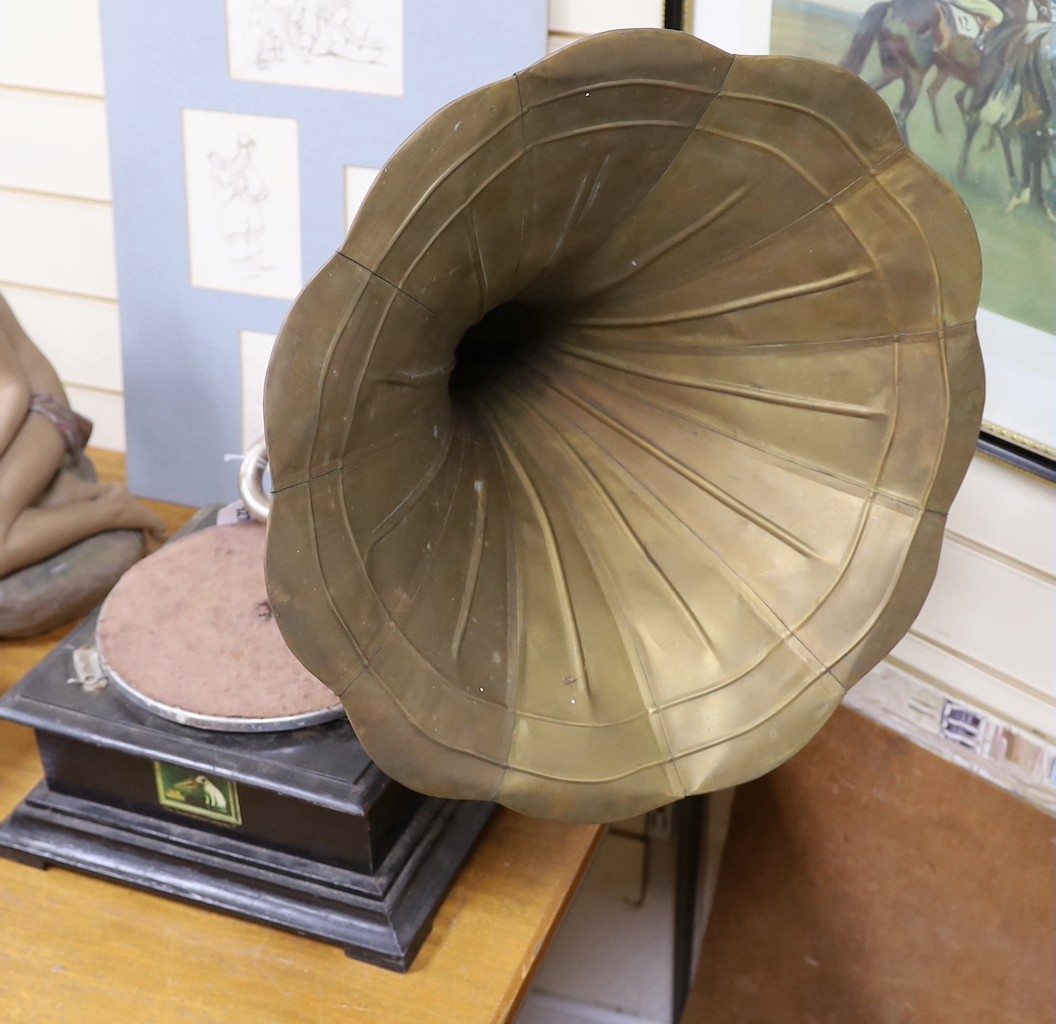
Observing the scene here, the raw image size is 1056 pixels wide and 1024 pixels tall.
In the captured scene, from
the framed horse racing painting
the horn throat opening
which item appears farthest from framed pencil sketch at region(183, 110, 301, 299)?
the framed horse racing painting

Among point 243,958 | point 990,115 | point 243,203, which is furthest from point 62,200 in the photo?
point 990,115

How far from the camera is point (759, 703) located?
38.4 inches

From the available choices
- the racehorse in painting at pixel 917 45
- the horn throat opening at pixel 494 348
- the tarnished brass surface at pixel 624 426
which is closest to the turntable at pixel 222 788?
the tarnished brass surface at pixel 624 426

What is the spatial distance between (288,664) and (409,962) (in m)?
0.28

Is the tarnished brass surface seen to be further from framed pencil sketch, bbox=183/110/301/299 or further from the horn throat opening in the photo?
→ framed pencil sketch, bbox=183/110/301/299

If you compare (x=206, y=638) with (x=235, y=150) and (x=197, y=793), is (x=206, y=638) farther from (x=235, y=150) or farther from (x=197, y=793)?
(x=235, y=150)

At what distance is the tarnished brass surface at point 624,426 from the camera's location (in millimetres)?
782

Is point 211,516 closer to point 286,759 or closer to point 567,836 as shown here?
point 286,759

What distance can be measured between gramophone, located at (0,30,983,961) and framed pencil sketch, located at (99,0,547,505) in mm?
347

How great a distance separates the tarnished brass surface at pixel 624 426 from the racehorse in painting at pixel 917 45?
29 cm

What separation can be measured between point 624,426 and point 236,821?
50cm

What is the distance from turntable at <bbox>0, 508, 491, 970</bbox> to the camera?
1008 millimetres

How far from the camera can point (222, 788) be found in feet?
3.38

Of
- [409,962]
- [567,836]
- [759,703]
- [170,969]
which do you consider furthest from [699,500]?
[170,969]
